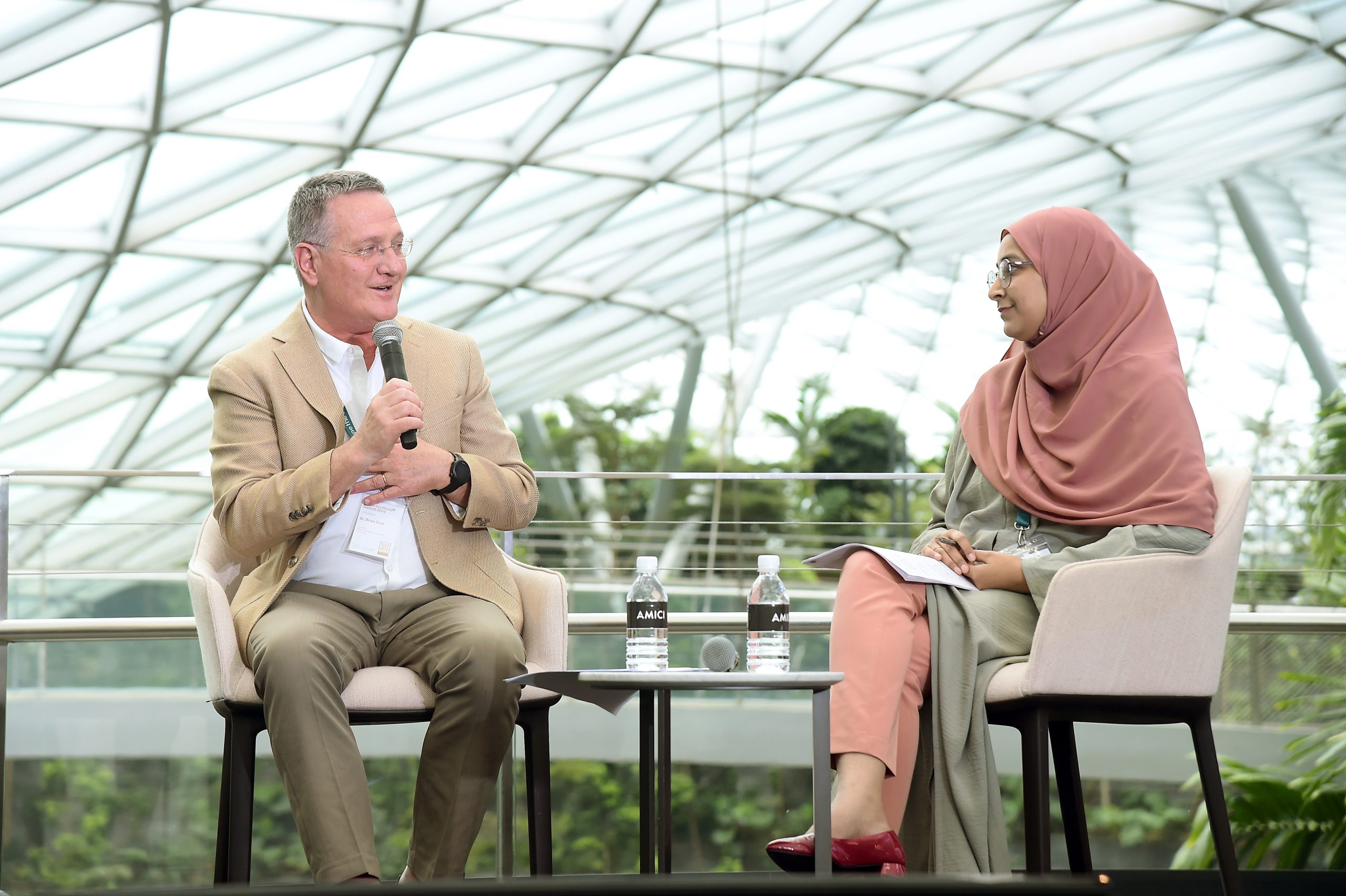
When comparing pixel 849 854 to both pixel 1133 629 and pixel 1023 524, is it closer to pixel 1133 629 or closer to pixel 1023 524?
pixel 1133 629

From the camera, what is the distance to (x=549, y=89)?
11391 mm

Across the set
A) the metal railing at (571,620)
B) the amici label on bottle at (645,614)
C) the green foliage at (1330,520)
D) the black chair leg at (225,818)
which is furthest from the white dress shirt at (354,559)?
the green foliage at (1330,520)

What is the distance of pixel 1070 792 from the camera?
322 cm

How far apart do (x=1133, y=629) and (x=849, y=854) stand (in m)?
0.83

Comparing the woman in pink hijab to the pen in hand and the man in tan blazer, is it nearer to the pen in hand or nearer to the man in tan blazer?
the pen in hand

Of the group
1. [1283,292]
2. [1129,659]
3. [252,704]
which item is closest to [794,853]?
[1129,659]

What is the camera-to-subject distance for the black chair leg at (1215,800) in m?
2.84

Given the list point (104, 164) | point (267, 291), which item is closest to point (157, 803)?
point (104, 164)

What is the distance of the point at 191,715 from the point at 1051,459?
3.51 metres

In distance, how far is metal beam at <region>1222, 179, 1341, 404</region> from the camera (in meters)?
17.8

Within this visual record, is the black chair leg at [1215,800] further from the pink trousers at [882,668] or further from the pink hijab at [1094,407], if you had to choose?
the pink trousers at [882,668]

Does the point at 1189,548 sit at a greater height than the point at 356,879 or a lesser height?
greater

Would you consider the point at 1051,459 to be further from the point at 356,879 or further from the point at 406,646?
the point at 356,879

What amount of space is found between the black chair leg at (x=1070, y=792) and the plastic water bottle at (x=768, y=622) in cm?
78
